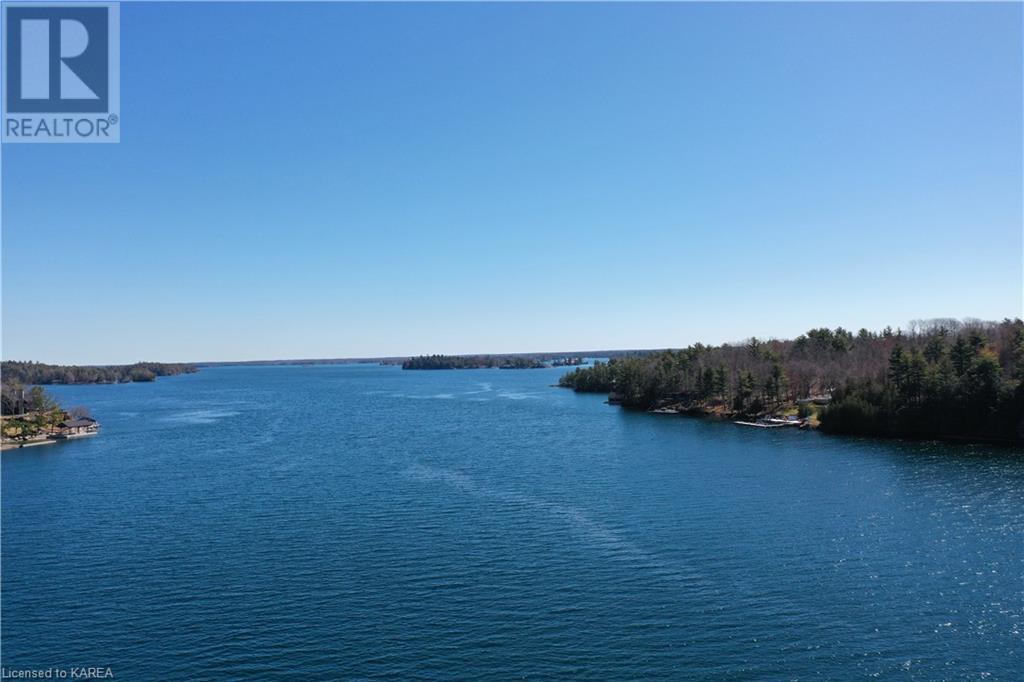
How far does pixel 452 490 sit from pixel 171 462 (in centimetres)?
3878

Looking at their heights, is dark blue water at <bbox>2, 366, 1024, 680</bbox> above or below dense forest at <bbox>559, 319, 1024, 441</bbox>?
below

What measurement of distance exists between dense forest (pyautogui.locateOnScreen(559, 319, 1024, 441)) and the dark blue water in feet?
33.2

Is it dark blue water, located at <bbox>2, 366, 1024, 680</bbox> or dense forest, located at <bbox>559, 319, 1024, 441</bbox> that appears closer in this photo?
dark blue water, located at <bbox>2, 366, 1024, 680</bbox>

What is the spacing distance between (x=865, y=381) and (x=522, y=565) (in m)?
81.0

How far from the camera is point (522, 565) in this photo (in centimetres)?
3703

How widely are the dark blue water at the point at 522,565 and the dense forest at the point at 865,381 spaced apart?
33.2ft

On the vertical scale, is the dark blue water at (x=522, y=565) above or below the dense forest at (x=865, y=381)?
below

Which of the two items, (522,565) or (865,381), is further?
(865,381)

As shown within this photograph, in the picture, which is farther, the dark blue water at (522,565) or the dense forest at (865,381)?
the dense forest at (865,381)

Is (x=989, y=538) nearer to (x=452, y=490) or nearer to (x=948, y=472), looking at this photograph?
(x=948, y=472)

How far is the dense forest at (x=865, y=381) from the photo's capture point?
267ft

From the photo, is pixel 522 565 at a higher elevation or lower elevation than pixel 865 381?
lower

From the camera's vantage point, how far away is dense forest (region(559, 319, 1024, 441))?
81.2 m

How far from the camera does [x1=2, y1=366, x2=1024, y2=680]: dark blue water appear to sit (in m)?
26.8
